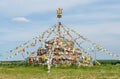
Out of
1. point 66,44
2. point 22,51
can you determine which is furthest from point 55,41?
point 22,51

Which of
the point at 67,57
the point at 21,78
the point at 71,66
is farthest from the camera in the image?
the point at 67,57

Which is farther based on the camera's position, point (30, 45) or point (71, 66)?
point (30, 45)

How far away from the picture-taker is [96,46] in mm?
46094

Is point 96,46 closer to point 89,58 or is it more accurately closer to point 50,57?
point 89,58

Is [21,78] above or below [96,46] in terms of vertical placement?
below

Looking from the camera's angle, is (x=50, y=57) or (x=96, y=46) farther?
(x=96, y=46)

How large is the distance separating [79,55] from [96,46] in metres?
2.79

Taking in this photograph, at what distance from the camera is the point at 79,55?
44.7 m

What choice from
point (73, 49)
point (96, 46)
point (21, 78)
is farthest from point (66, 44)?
point (21, 78)

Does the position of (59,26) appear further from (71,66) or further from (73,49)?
(71,66)

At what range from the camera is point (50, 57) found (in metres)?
42.9

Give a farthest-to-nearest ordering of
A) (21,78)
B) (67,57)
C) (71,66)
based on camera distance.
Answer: (67,57) → (71,66) → (21,78)

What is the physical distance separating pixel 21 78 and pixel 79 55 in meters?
20.2

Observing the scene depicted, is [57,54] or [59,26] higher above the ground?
[59,26]
